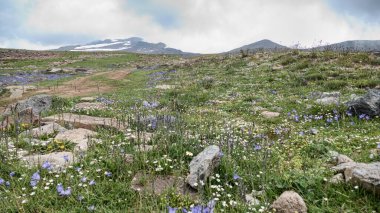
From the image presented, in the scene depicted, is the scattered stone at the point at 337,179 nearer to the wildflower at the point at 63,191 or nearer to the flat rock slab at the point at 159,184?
the flat rock slab at the point at 159,184

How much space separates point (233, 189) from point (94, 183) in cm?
218

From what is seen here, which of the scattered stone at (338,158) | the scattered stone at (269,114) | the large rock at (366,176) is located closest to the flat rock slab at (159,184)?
the large rock at (366,176)

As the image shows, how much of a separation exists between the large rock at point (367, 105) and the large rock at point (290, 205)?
22.0 ft

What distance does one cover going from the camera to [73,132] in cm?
820

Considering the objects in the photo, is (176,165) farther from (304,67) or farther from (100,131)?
(304,67)

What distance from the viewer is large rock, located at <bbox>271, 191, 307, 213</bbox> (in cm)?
441

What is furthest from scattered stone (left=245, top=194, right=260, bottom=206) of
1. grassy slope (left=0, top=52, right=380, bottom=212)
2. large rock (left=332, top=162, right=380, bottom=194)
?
large rock (left=332, top=162, right=380, bottom=194)

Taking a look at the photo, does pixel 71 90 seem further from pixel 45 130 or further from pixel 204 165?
pixel 204 165

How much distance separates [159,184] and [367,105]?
7565 millimetres

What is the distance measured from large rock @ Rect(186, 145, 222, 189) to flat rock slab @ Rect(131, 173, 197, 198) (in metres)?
0.16

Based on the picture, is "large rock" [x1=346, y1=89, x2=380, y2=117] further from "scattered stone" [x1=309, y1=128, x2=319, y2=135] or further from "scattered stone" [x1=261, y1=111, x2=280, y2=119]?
"scattered stone" [x1=261, y1=111, x2=280, y2=119]

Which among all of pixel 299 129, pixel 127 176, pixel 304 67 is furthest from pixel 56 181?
pixel 304 67

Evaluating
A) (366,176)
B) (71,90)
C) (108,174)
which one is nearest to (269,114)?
(366,176)

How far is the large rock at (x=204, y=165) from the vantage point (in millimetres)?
5114
